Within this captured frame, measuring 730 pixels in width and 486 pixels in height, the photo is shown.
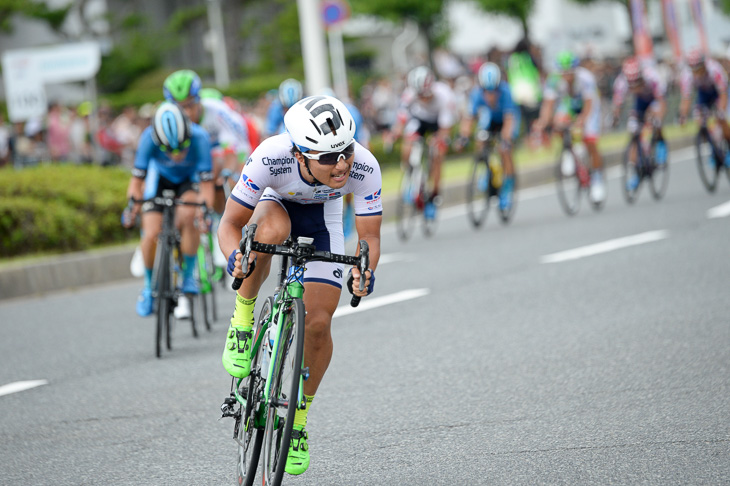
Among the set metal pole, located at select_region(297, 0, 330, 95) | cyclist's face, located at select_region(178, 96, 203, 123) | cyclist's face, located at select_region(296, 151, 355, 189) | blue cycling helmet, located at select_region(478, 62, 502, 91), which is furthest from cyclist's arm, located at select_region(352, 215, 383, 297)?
metal pole, located at select_region(297, 0, 330, 95)

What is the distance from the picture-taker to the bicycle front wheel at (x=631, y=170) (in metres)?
14.9

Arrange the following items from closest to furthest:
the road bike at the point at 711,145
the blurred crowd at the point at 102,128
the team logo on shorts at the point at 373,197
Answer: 1. the team logo on shorts at the point at 373,197
2. the road bike at the point at 711,145
3. the blurred crowd at the point at 102,128

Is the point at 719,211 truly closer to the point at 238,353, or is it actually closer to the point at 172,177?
the point at 172,177

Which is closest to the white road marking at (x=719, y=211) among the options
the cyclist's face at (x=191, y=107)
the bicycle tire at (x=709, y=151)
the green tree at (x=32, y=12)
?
the bicycle tire at (x=709, y=151)

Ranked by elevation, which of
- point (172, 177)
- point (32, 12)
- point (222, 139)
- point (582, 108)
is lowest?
point (582, 108)

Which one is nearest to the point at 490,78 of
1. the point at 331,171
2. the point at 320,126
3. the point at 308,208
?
the point at 308,208

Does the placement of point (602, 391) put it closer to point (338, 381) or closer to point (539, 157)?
point (338, 381)

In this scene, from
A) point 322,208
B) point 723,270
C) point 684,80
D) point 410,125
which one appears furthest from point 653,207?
point 322,208

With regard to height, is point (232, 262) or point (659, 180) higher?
point (232, 262)

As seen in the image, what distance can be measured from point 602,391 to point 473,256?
19.4 ft

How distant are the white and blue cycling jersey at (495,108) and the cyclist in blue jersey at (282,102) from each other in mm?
2465

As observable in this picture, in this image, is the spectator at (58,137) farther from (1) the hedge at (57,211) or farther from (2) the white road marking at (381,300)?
(2) the white road marking at (381,300)

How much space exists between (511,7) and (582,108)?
94.5ft

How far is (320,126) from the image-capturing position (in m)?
4.57
